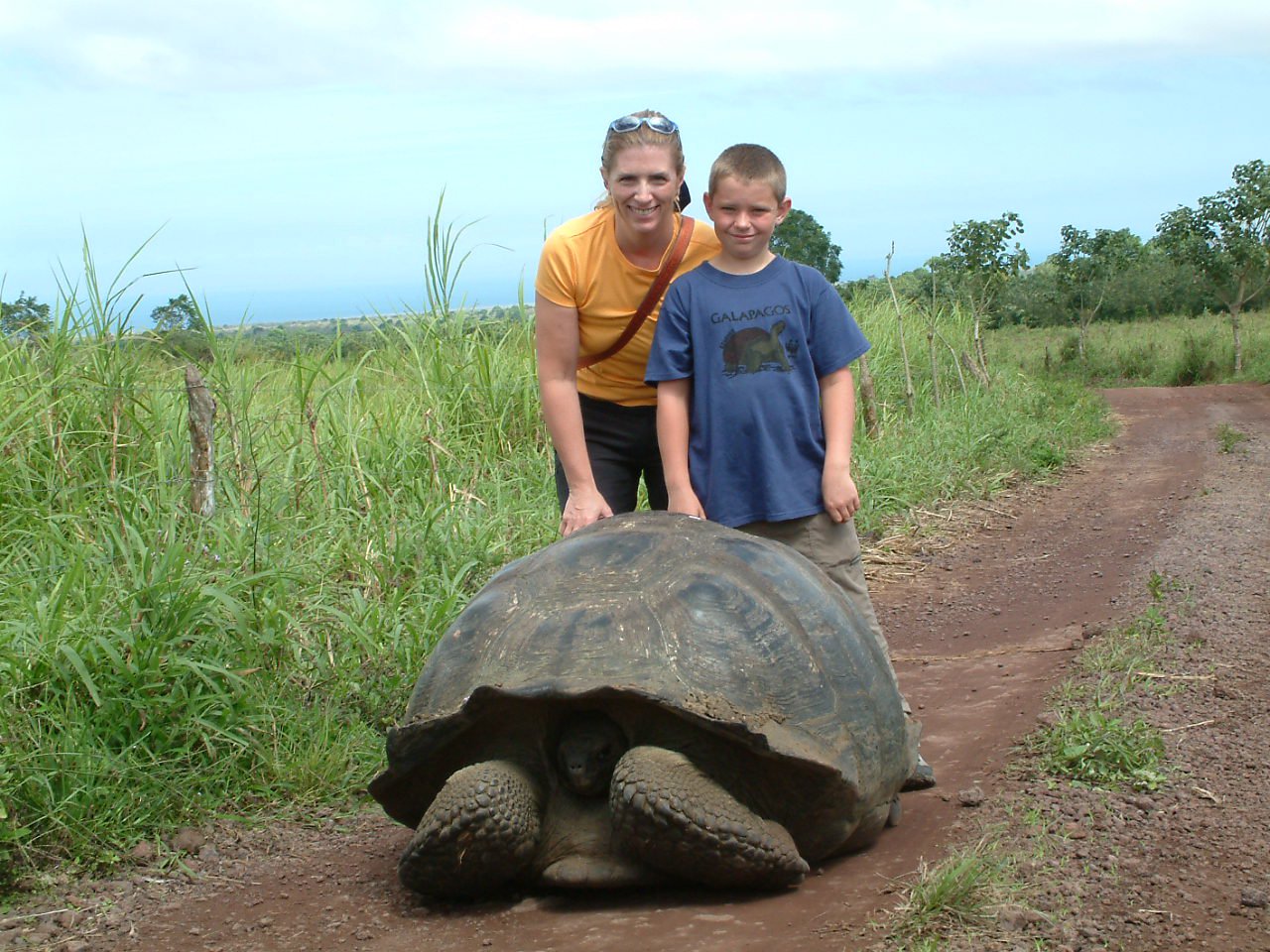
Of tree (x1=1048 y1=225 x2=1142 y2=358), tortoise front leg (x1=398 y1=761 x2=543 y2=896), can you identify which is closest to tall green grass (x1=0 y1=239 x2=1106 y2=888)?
tortoise front leg (x1=398 y1=761 x2=543 y2=896)

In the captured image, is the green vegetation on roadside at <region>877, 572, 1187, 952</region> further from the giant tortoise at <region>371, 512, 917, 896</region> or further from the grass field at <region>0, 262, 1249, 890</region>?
the grass field at <region>0, 262, 1249, 890</region>

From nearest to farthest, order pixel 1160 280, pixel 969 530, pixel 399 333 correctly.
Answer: pixel 399 333 → pixel 969 530 → pixel 1160 280

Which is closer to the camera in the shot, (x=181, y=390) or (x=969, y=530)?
(x=181, y=390)

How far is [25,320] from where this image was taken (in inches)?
221

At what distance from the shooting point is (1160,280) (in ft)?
120

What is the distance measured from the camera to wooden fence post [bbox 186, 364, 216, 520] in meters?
4.62

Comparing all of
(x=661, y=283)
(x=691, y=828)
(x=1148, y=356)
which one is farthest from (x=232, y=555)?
(x=1148, y=356)

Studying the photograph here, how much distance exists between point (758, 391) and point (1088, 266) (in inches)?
994

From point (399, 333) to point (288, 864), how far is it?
4.21 metres

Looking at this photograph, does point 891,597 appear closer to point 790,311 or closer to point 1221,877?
point 790,311

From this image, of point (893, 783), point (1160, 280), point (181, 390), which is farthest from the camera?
point (1160, 280)

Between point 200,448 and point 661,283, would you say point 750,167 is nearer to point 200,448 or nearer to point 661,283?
point 661,283

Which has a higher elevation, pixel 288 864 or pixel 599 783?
pixel 599 783

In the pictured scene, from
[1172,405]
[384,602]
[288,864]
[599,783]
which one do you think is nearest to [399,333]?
[384,602]
